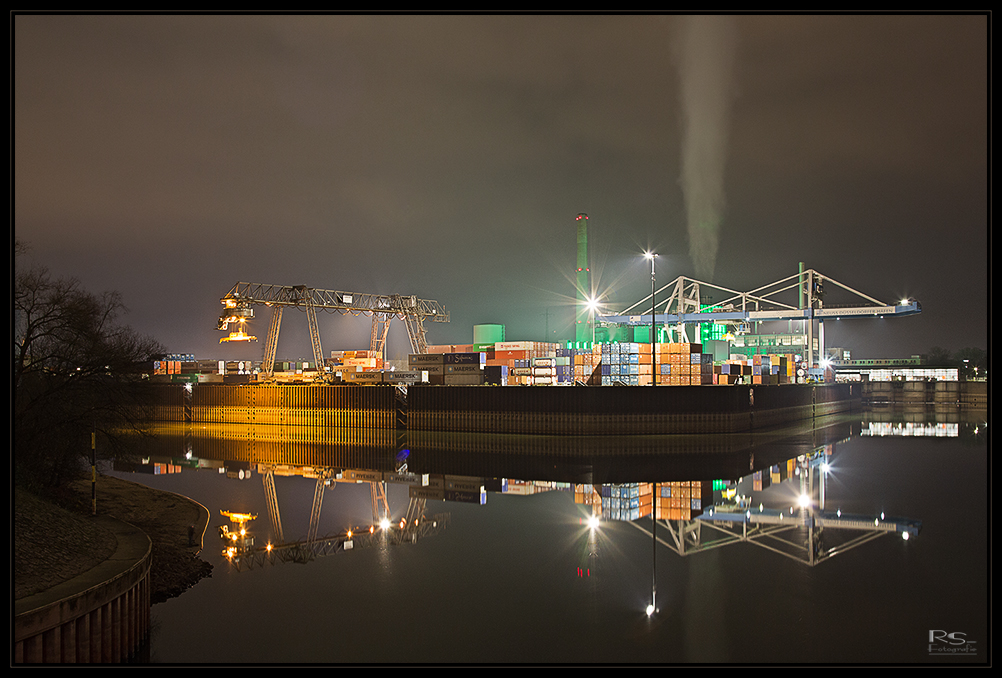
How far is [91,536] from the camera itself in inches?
519

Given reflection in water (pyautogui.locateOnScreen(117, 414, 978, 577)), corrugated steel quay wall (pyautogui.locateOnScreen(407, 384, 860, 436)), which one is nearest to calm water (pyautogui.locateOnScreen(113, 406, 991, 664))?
reflection in water (pyautogui.locateOnScreen(117, 414, 978, 577))

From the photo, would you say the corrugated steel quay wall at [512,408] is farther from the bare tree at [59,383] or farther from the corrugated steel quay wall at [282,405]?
the bare tree at [59,383]

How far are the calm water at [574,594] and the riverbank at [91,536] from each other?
2.58ft

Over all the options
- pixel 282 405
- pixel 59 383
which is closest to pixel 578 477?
pixel 59 383

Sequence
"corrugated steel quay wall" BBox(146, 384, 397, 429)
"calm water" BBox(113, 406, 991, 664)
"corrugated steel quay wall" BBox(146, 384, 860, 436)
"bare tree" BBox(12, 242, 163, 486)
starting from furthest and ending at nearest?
"corrugated steel quay wall" BBox(146, 384, 397, 429) < "corrugated steel quay wall" BBox(146, 384, 860, 436) < "bare tree" BBox(12, 242, 163, 486) < "calm water" BBox(113, 406, 991, 664)

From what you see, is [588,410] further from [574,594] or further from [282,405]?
[282,405]

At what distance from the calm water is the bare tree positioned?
5276mm

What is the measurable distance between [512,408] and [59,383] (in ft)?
97.7

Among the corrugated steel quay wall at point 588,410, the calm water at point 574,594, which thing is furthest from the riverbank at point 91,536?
the corrugated steel quay wall at point 588,410

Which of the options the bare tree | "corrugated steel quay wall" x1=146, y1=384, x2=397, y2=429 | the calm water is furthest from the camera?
"corrugated steel quay wall" x1=146, y1=384, x2=397, y2=429

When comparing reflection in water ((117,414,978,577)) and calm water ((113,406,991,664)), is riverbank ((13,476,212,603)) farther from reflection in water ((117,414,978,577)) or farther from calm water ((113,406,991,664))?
reflection in water ((117,414,978,577))

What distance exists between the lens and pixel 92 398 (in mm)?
21578

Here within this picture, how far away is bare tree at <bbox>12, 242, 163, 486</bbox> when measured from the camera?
18031 mm
